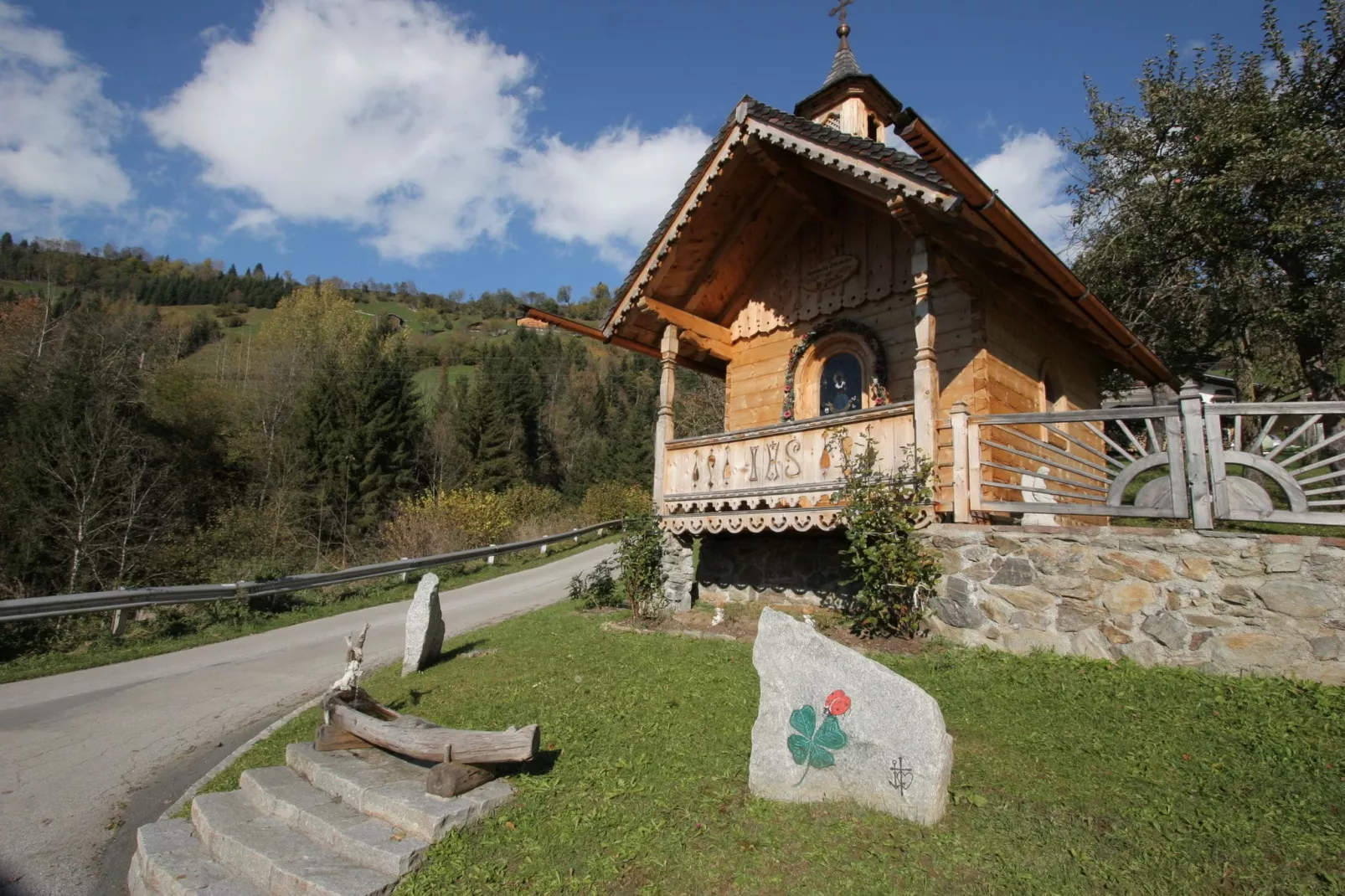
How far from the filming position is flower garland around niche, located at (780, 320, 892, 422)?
10523mm

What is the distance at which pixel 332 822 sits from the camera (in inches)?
174

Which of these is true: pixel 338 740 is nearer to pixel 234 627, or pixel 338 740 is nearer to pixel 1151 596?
pixel 1151 596

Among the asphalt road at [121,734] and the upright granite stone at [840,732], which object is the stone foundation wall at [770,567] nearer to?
the asphalt road at [121,734]

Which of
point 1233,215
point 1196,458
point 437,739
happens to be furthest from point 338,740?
point 1233,215

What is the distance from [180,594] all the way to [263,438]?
24749 mm

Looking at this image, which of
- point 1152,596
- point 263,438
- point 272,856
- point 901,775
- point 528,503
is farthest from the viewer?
point 263,438

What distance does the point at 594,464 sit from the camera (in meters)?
49.2

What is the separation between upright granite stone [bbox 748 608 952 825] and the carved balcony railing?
14.3 ft

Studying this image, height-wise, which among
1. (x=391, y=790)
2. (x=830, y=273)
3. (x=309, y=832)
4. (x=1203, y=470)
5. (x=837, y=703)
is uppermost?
(x=830, y=273)

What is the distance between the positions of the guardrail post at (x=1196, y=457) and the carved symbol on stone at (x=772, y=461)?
4.64 metres

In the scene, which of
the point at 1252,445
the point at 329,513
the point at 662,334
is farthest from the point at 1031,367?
the point at 329,513

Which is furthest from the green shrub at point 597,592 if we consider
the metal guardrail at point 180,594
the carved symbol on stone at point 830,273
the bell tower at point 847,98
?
the bell tower at point 847,98

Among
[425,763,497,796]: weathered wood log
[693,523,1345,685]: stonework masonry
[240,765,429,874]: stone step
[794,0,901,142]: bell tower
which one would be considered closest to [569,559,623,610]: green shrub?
Answer: [693,523,1345,685]: stonework masonry

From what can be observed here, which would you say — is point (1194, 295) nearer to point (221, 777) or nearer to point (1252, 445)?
point (1252, 445)
